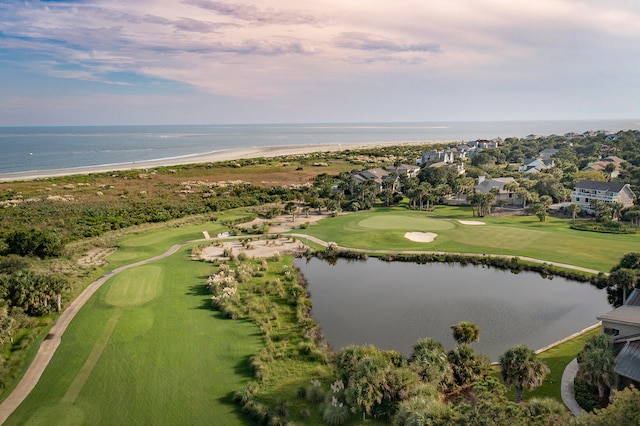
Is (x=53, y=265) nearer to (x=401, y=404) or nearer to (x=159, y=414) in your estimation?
(x=159, y=414)

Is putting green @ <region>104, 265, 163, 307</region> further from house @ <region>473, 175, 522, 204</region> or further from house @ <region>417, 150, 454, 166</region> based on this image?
house @ <region>417, 150, 454, 166</region>

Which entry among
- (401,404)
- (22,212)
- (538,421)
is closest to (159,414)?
(401,404)

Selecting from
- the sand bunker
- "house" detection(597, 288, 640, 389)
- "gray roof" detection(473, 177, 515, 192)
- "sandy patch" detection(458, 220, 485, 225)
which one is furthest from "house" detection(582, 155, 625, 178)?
"house" detection(597, 288, 640, 389)

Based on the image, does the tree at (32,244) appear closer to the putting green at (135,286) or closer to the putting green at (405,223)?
the putting green at (135,286)

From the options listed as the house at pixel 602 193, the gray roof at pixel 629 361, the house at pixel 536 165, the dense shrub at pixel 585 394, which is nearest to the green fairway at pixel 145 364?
the dense shrub at pixel 585 394

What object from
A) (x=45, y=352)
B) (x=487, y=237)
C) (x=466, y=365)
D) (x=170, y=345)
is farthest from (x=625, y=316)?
(x=45, y=352)
